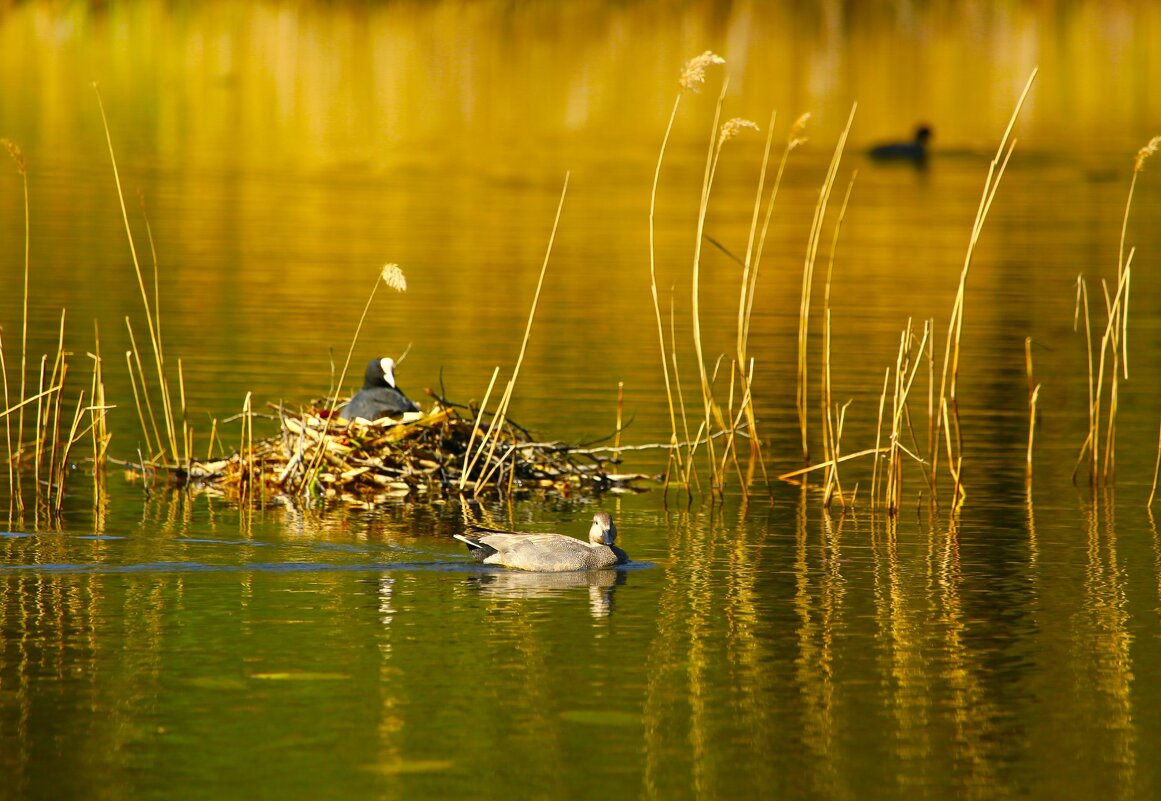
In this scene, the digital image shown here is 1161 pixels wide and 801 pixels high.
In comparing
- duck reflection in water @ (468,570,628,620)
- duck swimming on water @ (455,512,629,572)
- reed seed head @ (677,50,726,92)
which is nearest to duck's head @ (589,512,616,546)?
duck swimming on water @ (455,512,629,572)

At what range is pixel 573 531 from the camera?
14.8 m

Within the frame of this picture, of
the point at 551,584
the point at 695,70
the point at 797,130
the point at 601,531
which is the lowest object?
the point at 551,584

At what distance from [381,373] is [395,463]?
1014 millimetres

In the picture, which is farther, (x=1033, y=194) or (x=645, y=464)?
(x=1033, y=194)

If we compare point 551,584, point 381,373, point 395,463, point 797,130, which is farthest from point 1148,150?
point 381,373

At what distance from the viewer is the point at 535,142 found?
50.3 m

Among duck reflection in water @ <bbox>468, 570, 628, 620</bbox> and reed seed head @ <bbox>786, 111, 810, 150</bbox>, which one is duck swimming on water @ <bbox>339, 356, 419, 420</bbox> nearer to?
reed seed head @ <bbox>786, 111, 810, 150</bbox>

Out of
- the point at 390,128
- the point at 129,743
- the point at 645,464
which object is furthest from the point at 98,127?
the point at 129,743

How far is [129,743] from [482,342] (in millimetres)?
14597

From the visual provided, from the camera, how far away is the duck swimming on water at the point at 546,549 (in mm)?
12922

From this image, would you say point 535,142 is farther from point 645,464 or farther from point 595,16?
point 595,16

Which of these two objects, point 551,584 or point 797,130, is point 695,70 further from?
point 551,584

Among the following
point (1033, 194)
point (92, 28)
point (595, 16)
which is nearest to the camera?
point (1033, 194)

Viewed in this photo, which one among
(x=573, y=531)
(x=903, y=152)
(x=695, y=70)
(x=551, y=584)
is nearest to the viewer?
(x=551, y=584)
